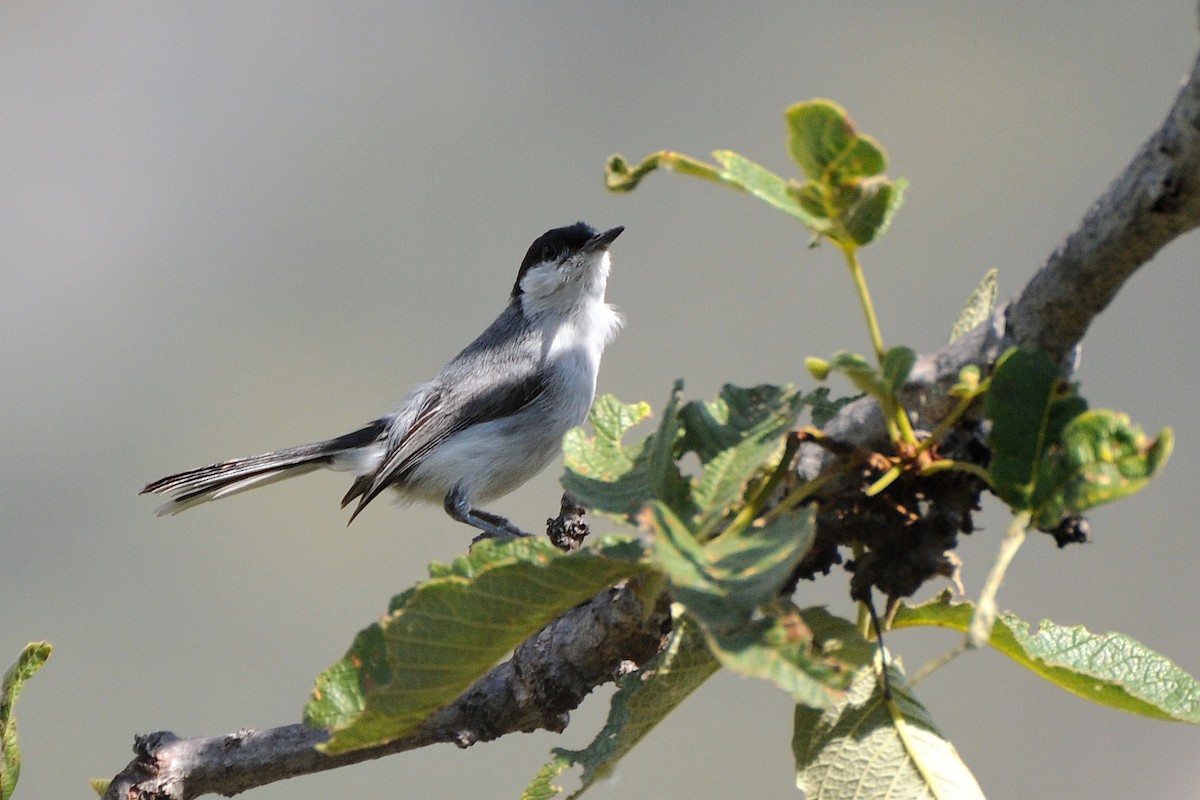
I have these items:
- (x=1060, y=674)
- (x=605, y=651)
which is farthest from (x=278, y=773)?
(x=1060, y=674)

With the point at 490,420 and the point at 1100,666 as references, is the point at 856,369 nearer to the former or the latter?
the point at 1100,666

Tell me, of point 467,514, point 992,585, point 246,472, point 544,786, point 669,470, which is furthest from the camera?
point 467,514

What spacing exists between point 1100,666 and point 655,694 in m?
0.47

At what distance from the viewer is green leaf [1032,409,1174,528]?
77cm

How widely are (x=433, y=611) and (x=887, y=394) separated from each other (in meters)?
0.41

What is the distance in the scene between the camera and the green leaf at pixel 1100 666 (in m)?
1.09

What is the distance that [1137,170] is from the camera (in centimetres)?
83

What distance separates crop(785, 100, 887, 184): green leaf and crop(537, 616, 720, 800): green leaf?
46 centimetres

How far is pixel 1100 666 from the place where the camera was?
114 centimetres

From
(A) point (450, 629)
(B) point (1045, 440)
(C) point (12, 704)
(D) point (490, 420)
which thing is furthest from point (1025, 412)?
(D) point (490, 420)

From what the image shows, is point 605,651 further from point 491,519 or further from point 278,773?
point 491,519

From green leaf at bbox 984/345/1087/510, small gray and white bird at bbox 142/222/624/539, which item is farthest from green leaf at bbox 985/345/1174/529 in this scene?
small gray and white bird at bbox 142/222/624/539

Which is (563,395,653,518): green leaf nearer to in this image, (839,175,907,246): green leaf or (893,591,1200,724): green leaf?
(839,175,907,246): green leaf

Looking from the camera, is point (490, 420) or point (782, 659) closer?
point (782, 659)
